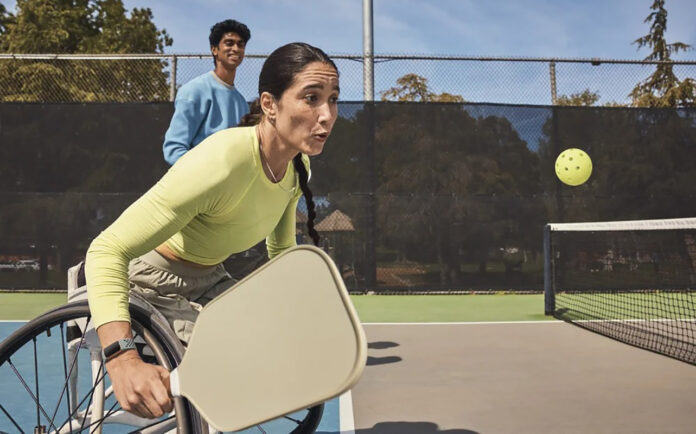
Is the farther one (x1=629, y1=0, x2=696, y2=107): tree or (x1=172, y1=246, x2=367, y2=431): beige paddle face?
(x1=629, y1=0, x2=696, y2=107): tree

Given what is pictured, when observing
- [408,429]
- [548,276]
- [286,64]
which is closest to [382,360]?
[408,429]

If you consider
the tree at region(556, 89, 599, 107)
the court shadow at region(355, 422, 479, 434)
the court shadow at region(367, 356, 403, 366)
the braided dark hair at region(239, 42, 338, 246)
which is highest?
the tree at region(556, 89, 599, 107)

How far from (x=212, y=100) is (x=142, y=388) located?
194 centimetres

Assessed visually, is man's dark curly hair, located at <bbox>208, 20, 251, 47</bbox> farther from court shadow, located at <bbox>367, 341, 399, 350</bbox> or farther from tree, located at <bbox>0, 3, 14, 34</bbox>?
tree, located at <bbox>0, 3, 14, 34</bbox>

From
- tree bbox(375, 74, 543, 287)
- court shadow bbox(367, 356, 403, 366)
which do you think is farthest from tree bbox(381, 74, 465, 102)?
→ court shadow bbox(367, 356, 403, 366)

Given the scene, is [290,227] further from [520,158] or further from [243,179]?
[520,158]

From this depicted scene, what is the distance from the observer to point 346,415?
3.15 m

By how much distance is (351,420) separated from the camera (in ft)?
10.0

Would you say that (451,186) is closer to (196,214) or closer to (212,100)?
(212,100)

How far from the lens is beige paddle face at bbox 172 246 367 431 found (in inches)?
35.8

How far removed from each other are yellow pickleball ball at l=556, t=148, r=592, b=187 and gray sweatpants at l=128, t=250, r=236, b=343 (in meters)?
7.46

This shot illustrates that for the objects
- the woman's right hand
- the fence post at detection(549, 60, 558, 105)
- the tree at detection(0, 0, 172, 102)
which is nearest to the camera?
the woman's right hand

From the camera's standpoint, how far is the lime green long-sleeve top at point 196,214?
1399 millimetres

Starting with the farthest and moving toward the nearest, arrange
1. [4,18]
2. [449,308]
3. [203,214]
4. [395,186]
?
[4,18]
[395,186]
[449,308]
[203,214]
